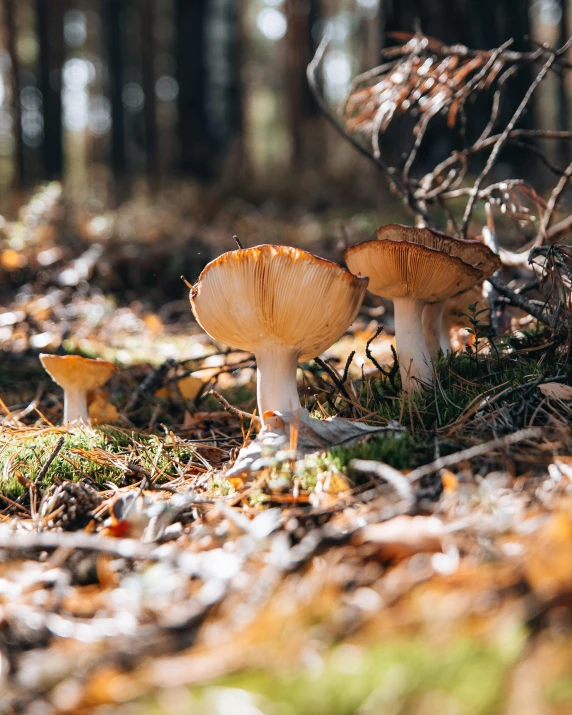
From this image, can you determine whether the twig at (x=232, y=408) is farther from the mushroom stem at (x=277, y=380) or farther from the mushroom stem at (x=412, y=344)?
the mushroom stem at (x=412, y=344)

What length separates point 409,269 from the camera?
77.6 inches

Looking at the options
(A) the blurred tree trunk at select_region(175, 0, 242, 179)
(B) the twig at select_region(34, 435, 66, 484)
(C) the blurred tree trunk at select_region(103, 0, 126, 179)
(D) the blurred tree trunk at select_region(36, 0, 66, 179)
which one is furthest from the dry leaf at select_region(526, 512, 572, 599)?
(C) the blurred tree trunk at select_region(103, 0, 126, 179)

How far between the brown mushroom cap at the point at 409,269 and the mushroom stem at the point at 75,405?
1.31m

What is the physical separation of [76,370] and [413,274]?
55.3 inches

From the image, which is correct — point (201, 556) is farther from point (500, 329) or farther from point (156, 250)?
point (156, 250)

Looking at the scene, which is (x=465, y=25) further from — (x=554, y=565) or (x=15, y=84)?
(x=15, y=84)

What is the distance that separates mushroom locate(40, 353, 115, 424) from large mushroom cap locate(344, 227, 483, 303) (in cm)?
113

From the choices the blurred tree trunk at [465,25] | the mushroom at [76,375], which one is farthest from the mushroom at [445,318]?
the blurred tree trunk at [465,25]

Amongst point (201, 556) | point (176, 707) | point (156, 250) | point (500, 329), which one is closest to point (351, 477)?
point (201, 556)

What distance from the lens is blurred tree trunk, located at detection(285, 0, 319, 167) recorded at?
15766mm

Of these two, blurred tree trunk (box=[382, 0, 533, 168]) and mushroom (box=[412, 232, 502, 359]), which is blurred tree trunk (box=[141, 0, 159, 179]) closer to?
blurred tree trunk (box=[382, 0, 533, 168])

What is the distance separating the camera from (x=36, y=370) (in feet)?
11.5

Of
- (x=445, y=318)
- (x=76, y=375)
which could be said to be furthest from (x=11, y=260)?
(x=445, y=318)

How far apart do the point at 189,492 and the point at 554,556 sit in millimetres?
1098
